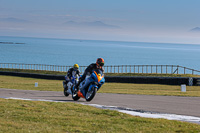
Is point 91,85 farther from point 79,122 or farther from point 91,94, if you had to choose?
point 79,122

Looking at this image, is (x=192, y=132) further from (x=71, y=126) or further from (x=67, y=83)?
(x=67, y=83)

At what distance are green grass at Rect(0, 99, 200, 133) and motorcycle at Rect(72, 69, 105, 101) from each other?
2.87 m

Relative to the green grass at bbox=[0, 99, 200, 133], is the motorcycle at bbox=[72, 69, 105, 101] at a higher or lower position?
higher

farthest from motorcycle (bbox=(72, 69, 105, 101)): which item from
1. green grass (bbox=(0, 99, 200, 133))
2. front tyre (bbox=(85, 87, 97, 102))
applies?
green grass (bbox=(0, 99, 200, 133))

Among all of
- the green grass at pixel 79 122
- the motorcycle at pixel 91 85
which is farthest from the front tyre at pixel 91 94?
the green grass at pixel 79 122

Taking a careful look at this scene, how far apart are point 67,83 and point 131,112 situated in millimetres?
8301

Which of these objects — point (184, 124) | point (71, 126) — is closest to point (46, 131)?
point (71, 126)

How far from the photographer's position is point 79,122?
30.4 feet

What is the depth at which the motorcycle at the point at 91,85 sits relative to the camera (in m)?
14.3

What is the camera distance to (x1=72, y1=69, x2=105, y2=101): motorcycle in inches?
563

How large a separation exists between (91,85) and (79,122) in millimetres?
5479

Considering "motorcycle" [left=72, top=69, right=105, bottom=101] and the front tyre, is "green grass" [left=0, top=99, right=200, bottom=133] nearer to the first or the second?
"motorcycle" [left=72, top=69, right=105, bottom=101]

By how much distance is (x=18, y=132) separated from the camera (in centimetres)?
788

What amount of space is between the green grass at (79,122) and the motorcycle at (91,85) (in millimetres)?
2872
